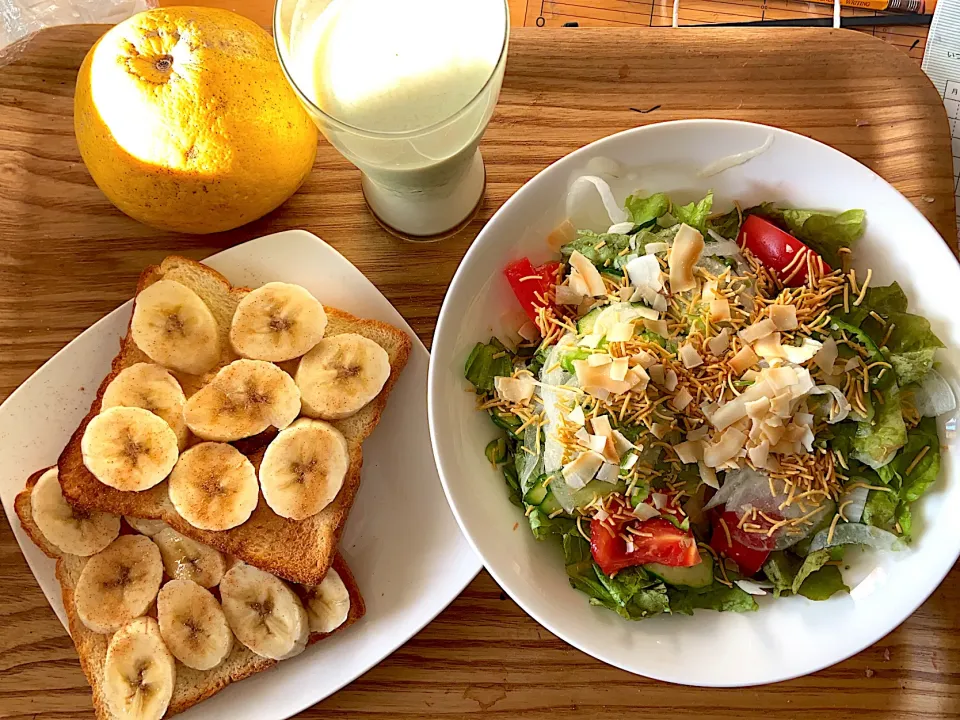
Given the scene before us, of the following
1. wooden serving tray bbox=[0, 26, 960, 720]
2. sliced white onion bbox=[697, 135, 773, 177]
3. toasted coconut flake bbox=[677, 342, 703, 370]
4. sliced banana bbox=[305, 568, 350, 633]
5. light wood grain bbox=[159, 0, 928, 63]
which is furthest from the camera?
light wood grain bbox=[159, 0, 928, 63]

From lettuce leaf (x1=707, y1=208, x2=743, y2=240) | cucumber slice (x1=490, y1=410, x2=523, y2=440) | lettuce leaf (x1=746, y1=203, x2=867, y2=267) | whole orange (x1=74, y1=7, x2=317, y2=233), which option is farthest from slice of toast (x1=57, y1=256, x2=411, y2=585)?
lettuce leaf (x1=746, y1=203, x2=867, y2=267)

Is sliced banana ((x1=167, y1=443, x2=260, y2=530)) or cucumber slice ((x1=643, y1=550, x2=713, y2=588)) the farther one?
sliced banana ((x1=167, y1=443, x2=260, y2=530))

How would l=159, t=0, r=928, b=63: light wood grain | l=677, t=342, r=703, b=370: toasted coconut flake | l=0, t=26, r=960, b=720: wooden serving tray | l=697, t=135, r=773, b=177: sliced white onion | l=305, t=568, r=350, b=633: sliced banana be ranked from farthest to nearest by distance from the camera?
l=159, t=0, r=928, b=63: light wood grain, l=0, t=26, r=960, b=720: wooden serving tray, l=305, t=568, r=350, b=633: sliced banana, l=697, t=135, r=773, b=177: sliced white onion, l=677, t=342, r=703, b=370: toasted coconut flake

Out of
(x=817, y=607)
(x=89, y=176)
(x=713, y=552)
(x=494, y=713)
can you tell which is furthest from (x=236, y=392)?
(x=817, y=607)

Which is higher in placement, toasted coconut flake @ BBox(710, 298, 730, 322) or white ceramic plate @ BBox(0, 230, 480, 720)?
toasted coconut flake @ BBox(710, 298, 730, 322)

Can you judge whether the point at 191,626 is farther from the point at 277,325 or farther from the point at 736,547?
the point at 736,547

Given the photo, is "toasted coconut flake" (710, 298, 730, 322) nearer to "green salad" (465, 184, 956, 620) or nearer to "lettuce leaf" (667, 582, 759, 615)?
"green salad" (465, 184, 956, 620)

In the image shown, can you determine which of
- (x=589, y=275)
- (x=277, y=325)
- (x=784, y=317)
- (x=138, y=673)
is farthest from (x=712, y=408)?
(x=138, y=673)
